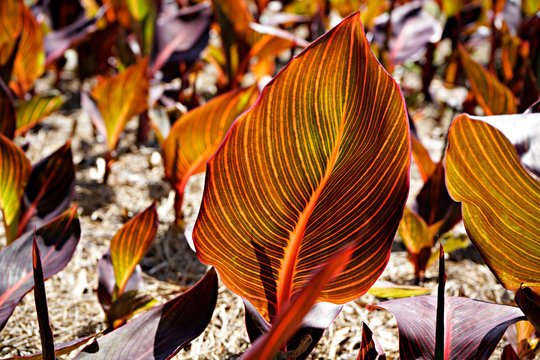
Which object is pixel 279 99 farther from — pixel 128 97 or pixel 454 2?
pixel 454 2

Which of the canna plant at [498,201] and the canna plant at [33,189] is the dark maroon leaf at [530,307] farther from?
the canna plant at [33,189]

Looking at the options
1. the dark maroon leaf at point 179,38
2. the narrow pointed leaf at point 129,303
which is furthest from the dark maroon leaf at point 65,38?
the narrow pointed leaf at point 129,303

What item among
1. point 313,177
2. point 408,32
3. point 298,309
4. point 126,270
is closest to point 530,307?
point 313,177

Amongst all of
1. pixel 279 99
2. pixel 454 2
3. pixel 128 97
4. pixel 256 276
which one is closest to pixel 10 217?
pixel 128 97

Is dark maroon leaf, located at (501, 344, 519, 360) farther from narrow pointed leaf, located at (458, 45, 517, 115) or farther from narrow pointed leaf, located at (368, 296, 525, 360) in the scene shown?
narrow pointed leaf, located at (458, 45, 517, 115)

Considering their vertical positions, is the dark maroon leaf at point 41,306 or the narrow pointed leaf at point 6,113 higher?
the dark maroon leaf at point 41,306

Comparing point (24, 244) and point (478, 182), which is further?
point (24, 244)
